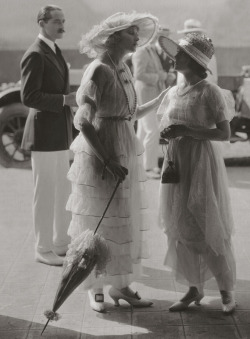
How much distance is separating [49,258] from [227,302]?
5.65ft

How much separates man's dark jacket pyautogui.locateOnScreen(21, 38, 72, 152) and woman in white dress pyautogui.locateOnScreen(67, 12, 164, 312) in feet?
2.73

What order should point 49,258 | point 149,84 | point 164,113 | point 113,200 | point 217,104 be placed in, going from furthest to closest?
1. point 149,84
2. point 49,258
3. point 164,113
4. point 113,200
5. point 217,104

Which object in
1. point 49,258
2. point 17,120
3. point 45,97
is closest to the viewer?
point 45,97

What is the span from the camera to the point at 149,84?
9.12m

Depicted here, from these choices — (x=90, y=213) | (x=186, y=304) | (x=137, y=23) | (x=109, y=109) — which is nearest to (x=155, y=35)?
(x=137, y=23)

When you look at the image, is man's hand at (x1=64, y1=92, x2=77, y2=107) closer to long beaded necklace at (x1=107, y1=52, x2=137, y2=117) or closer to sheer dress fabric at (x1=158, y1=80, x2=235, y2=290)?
long beaded necklace at (x1=107, y1=52, x2=137, y2=117)

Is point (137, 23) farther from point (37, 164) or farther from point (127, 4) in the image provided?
point (127, 4)

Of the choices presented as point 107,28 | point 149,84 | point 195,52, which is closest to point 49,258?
point 107,28

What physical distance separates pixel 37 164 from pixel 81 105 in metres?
1.28

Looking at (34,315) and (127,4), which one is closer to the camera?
(34,315)

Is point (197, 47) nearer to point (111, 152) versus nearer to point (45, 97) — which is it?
point (111, 152)

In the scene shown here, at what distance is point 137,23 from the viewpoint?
4.55 meters

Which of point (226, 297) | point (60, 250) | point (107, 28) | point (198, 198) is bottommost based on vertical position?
point (60, 250)

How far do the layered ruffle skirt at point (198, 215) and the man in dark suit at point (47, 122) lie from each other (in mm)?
1281
